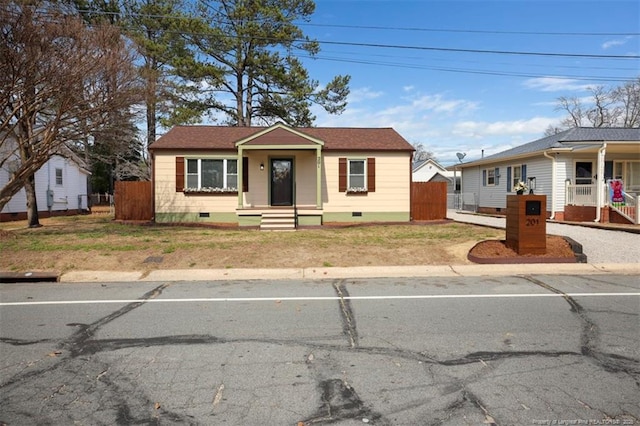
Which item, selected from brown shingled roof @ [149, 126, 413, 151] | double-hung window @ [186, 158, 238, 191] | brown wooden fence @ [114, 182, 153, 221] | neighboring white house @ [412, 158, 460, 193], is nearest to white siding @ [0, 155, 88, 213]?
brown wooden fence @ [114, 182, 153, 221]

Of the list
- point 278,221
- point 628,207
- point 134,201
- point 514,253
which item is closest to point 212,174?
point 134,201

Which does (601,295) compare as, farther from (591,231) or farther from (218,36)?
(218,36)

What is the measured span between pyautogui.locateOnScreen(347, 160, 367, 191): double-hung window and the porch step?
3314 mm

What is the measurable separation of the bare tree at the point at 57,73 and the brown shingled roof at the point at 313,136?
3826mm

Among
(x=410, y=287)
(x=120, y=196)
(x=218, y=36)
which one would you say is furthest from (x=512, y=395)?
(x=218, y=36)

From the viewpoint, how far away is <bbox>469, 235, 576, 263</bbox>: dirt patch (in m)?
10.5

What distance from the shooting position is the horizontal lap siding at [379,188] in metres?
19.1

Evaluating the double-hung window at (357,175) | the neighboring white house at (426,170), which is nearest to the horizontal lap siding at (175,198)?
the double-hung window at (357,175)

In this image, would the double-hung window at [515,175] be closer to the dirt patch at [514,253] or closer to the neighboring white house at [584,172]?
the neighboring white house at [584,172]

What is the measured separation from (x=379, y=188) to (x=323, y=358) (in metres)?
15.3

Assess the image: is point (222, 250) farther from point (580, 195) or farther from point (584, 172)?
point (584, 172)

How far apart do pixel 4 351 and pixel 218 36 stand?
24.4m

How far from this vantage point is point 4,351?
4633mm

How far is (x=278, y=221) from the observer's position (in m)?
17.2
